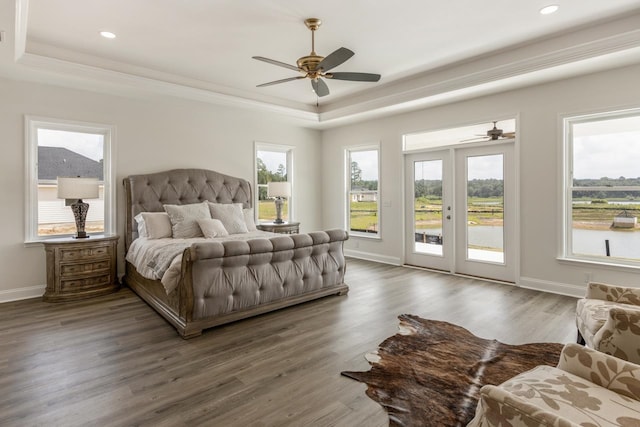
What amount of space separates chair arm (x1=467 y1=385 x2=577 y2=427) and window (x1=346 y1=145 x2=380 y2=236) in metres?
5.42

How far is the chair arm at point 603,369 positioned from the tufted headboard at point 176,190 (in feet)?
16.1

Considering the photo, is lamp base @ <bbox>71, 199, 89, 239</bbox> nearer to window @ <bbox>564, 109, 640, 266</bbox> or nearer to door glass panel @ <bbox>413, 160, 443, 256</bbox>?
door glass panel @ <bbox>413, 160, 443, 256</bbox>

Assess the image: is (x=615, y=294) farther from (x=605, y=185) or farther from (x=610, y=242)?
(x=605, y=185)

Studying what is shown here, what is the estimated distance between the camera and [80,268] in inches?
164

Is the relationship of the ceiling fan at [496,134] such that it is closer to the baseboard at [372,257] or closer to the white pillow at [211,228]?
the baseboard at [372,257]

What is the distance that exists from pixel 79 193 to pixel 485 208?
18.2 ft

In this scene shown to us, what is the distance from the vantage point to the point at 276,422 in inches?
74.5

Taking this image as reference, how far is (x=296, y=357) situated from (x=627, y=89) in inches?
181

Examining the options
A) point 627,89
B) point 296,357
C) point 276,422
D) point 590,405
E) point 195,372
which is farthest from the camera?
point 627,89

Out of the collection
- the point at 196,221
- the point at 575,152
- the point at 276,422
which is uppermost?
the point at 575,152

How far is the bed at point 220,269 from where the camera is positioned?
9.99ft

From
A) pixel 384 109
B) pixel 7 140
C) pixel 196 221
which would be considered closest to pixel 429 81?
pixel 384 109

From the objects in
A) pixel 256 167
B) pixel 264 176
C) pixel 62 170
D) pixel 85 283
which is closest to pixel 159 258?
pixel 85 283

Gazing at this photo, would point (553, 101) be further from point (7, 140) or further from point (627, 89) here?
point (7, 140)
